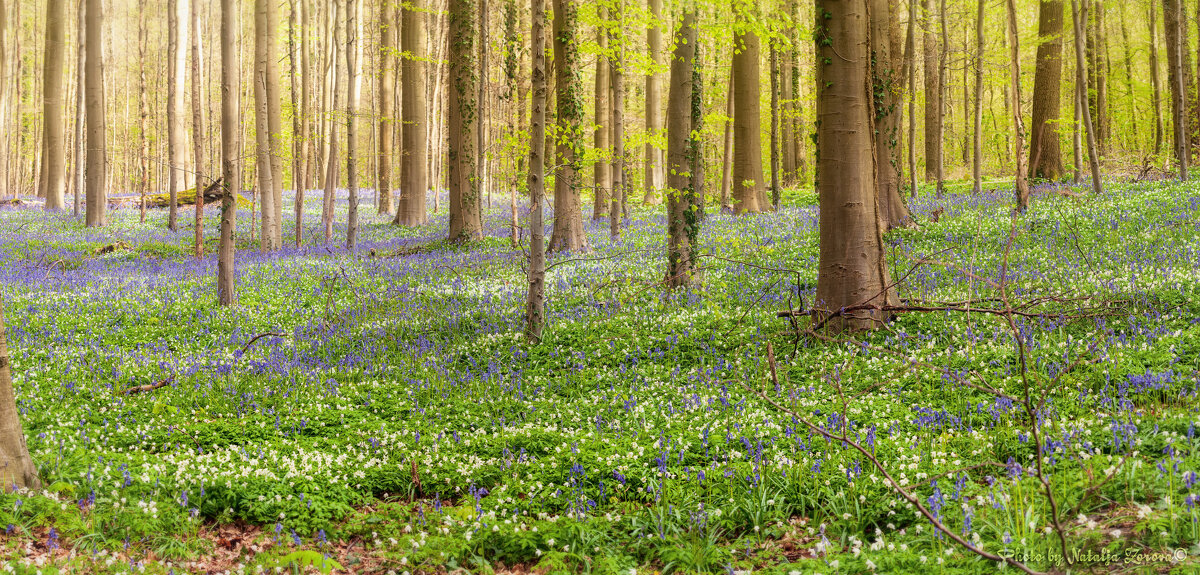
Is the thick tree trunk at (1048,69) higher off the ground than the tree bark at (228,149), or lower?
higher

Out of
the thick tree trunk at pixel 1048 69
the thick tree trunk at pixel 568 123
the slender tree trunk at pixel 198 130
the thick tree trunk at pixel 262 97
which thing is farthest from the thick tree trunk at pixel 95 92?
the thick tree trunk at pixel 1048 69

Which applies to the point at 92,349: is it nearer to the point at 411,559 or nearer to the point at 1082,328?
the point at 411,559

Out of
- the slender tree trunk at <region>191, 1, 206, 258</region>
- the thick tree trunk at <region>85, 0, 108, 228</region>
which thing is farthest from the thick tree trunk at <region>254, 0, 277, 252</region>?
the thick tree trunk at <region>85, 0, 108, 228</region>

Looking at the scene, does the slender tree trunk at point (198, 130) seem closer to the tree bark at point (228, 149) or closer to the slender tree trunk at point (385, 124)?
the tree bark at point (228, 149)

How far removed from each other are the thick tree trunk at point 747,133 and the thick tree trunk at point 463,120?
25.3ft

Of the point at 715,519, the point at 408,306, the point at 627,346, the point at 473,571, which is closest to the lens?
the point at 473,571

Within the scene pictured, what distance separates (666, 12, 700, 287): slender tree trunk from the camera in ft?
36.4

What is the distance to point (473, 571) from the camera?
13.8 ft

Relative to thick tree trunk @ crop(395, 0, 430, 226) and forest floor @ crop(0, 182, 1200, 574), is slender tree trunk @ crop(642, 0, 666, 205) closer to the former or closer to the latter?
forest floor @ crop(0, 182, 1200, 574)

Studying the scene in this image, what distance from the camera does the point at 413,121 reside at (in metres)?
23.4

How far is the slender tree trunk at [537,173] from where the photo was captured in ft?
29.5

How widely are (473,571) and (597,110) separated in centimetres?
2149

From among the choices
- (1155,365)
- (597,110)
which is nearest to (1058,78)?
(597,110)

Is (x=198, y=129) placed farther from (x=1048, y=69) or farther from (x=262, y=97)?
(x=1048, y=69)
